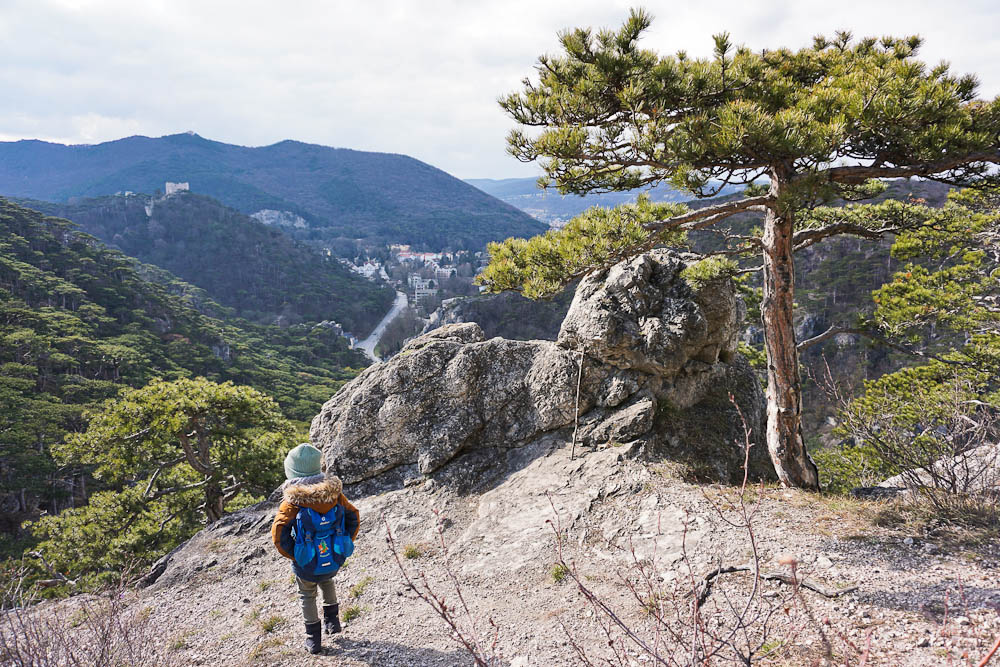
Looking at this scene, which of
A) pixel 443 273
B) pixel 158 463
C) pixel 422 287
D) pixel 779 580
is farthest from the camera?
pixel 443 273

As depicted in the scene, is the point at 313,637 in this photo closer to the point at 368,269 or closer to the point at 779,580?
the point at 779,580

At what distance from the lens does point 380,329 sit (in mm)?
91312

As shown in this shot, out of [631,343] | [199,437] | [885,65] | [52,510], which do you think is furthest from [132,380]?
[885,65]

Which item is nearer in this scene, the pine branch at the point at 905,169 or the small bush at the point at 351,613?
the pine branch at the point at 905,169

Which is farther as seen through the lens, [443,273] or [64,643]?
[443,273]

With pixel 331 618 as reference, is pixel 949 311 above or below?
above

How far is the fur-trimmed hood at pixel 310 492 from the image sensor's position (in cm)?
395

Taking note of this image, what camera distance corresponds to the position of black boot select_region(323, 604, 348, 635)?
14.2 ft

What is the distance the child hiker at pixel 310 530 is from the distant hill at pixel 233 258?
88.1 metres

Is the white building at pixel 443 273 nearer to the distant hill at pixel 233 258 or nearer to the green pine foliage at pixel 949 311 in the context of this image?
the distant hill at pixel 233 258

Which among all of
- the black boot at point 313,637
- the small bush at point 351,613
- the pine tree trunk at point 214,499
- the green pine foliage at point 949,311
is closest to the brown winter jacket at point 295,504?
the black boot at point 313,637

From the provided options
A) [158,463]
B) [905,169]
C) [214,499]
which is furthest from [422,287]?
[905,169]

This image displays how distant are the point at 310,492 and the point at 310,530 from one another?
311 millimetres

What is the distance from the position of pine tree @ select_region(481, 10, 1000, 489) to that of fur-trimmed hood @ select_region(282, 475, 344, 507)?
285 cm
